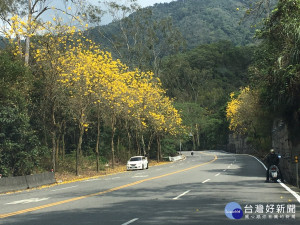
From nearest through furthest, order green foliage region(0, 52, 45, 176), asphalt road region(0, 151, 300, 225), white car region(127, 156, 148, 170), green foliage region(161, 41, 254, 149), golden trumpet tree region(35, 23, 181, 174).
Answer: asphalt road region(0, 151, 300, 225) < green foliage region(0, 52, 45, 176) < golden trumpet tree region(35, 23, 181, 174) < white car region(127, 156, 148, 170) < green foliage region(161, 41, 254, 149)

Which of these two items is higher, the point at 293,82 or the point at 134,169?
the point at 293,82

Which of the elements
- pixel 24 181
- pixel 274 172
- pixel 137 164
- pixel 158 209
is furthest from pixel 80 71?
pixel 158 209

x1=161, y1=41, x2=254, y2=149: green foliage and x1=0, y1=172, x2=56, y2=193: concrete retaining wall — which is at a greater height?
x1=161, y1=41, x2=254, y2=149: green foliage

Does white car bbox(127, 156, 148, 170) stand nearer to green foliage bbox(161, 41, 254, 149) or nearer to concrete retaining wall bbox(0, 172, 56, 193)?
concrete retaining wall bbox(0, 172, 56, 193)

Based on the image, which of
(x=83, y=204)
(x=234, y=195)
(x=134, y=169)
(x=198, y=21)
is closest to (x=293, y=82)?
(x=234, y=195)

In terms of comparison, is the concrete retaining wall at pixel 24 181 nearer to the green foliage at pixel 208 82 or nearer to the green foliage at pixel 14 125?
the green foliage at pixel 14 125

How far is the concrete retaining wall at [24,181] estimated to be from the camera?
2038 centimetres

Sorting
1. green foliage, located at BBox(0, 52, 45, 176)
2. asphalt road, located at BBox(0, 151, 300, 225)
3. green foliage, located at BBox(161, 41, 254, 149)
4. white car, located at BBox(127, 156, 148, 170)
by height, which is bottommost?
white car, located at BBox(127, 156, 148, 170)

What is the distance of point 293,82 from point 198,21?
176 metres

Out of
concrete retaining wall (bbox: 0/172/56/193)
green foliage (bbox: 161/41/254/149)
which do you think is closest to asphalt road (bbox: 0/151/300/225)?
concrete retaining wall (bbox: 0/172/56/193)

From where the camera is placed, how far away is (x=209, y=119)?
99.4 m

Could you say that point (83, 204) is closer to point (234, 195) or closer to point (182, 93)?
point (234, 195)

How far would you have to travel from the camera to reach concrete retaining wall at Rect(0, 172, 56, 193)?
20375 mm

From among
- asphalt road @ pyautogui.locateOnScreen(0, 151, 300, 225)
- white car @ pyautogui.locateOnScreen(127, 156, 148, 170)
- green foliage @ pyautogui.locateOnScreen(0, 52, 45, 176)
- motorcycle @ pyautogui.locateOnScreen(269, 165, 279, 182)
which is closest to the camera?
asphalt road @ pyautogui.locateOnScreen(0, 151, 300, 225)
